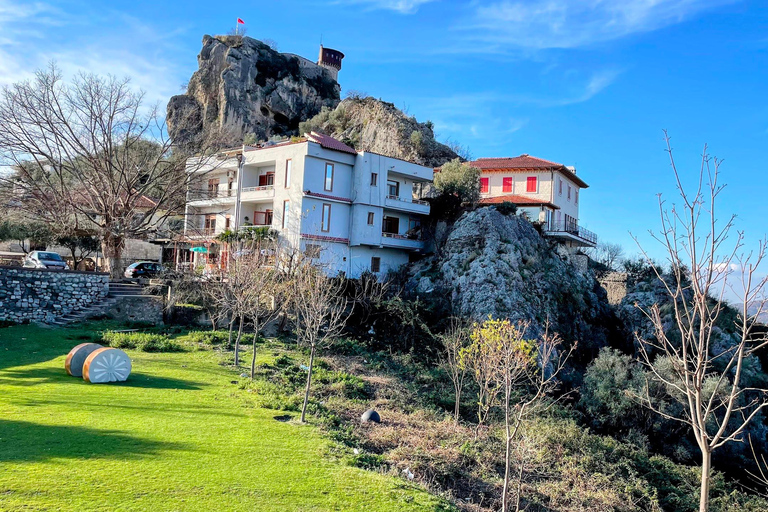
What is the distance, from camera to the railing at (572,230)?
47.1m

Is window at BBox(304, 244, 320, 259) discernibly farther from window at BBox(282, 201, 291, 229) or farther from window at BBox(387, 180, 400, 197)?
window at BBox(387, 180, 400, 197)

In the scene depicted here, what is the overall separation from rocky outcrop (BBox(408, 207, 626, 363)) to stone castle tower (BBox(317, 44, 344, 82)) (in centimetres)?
6122

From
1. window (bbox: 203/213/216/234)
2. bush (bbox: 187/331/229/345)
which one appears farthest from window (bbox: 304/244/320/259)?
window (bbox: 203/213/216/234)

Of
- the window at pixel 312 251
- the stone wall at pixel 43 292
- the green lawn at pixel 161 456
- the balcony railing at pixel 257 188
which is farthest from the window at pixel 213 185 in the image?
the green lawn at pixel 161 456

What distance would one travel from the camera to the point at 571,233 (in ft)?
155

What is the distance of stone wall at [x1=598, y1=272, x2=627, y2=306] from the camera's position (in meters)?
46.0

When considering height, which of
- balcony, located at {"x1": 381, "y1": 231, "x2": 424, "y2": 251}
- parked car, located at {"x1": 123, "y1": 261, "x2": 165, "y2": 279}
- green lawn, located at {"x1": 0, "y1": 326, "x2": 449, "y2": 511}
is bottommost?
green lawn, located at {"x1": 0, "y1": 326, "x2": 449, "y2": 511}

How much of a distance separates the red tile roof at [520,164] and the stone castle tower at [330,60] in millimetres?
47104

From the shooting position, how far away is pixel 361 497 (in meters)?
10.3

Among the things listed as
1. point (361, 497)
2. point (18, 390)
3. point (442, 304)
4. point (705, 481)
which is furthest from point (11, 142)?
point (705, 481)

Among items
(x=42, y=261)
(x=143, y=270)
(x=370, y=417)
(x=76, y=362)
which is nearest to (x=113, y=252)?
(x=42, y=261)

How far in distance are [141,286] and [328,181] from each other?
14.3m

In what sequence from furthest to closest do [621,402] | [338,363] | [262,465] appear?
[338,363]
[621,402]
[262,465]

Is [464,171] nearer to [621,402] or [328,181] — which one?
[328,181]
